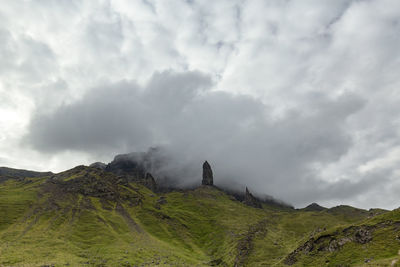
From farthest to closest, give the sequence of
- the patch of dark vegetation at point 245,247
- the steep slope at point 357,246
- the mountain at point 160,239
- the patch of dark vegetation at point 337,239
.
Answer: the patch of dark vegetation at point 245,247 < the mountain at point 160,239 < the patch of dark vegetation at point 337,239 < the steep slope at point 357,246

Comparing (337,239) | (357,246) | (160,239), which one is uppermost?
(337,239)

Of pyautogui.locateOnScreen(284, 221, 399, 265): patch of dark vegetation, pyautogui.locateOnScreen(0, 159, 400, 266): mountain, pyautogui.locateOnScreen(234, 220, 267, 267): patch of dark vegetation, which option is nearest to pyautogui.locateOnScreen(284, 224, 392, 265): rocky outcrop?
pyautogui.locateOnScreen(284, 221, 399, 265): patch of dark vegetation

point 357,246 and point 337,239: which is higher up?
point 337,239

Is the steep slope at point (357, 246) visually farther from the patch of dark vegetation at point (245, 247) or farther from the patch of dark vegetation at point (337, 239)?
the patch of dark vegetation at point (245, 247)

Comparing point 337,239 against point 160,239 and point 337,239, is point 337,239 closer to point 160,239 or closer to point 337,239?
point 337,239

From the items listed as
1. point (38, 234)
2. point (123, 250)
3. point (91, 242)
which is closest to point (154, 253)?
point (123, 250)

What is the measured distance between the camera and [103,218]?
164 metres

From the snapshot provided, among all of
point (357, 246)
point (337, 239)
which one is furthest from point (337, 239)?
point (357, 246)

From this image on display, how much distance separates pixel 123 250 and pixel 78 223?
178 ft

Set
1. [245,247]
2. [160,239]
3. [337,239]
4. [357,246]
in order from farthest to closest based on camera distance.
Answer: [160,239], [245,247], [337,239], [357,246]

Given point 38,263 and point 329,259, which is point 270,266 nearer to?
point 329,259

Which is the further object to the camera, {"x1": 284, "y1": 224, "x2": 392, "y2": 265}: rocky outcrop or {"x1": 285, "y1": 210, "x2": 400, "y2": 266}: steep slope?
{"x1": 284, "y1": 224, "x2": 392, "y2": 265}: rocky outcrop

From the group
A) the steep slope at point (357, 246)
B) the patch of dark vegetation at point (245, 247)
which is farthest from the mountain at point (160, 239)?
the patch of dark vegetation at point (245, 247)

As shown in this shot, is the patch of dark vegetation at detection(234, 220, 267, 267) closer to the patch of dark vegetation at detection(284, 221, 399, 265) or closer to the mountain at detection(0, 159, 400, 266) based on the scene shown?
the mountain at detection(0, 159, 400, 266)
